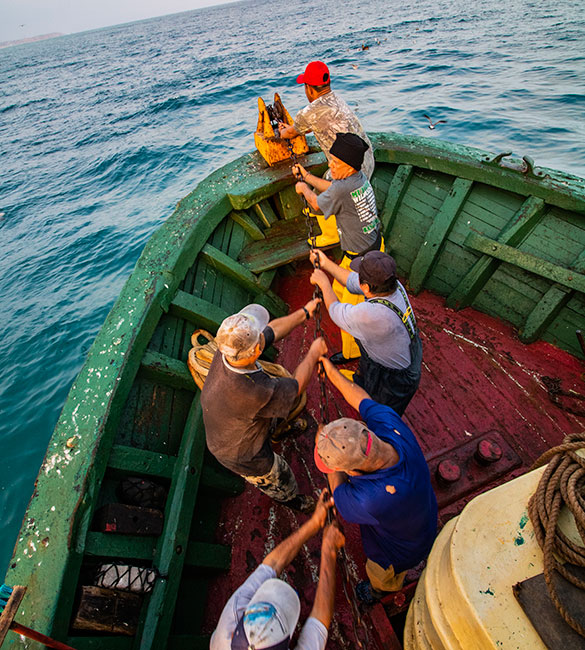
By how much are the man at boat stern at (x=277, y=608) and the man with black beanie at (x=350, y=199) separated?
2.19 m

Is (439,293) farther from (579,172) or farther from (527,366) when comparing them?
(579,172)

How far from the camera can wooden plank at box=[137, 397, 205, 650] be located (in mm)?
2354

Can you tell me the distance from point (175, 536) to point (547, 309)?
415 cm

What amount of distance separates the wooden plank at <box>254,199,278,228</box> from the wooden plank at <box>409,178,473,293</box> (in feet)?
6.86

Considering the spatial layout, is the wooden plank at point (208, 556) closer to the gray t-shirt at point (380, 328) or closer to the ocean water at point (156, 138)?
the gray t-shirt at point (380, 328)

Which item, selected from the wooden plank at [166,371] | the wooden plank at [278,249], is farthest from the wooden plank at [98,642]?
the wooden plank at [278,249]

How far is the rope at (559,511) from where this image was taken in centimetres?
123

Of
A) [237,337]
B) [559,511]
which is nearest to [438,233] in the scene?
[237,337]

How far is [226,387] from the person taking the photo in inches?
89.6

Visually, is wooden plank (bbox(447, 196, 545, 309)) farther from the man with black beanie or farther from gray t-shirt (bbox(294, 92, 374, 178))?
gray t-shirt (bbox(294, 92, 374, 178))

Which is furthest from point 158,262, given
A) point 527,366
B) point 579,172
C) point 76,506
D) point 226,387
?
point 579,172

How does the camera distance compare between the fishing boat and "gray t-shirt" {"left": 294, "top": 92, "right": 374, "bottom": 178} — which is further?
"gray t-shirt" {"left": 294, "top": 92, "right": 374, "bottom": 178}

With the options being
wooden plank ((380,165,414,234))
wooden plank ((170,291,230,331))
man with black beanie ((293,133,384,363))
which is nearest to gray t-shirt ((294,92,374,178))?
man with black beanie ((293,133,384,363))

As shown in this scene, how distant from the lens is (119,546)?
97.0 inches
